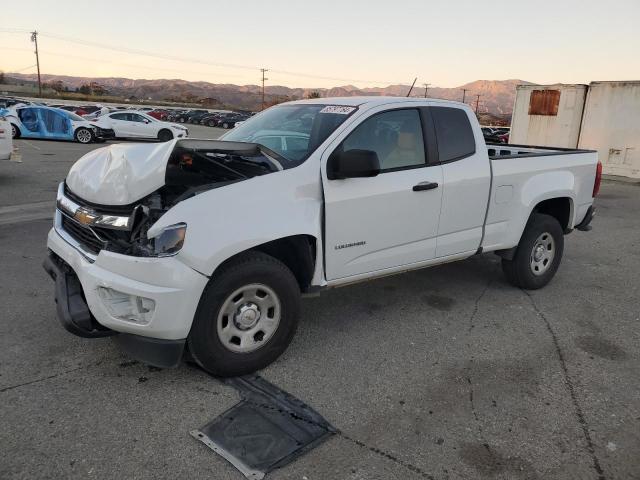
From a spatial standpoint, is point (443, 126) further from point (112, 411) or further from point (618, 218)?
point (618, 218)

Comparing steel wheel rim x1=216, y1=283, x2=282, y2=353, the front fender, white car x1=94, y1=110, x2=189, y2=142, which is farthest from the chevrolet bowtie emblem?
white car x1=94, y1=110, x2=189, y2=142

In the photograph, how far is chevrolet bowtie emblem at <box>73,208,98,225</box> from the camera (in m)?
3.29

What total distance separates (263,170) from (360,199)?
73cm

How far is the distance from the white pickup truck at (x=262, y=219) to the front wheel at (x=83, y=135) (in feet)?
60.8

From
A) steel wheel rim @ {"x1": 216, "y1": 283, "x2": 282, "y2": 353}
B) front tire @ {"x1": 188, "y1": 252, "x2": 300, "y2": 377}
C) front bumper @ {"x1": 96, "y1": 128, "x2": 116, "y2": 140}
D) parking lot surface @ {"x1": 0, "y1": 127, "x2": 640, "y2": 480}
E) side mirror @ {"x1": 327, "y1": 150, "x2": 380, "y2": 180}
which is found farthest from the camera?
front bumper @ {"x1": 96, "y1": 128, "x2": 116, "y2": 140}

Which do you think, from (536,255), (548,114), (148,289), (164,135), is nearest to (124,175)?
(148,289)

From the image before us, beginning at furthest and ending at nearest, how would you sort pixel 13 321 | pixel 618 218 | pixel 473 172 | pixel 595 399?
pixel 618 218
pixel 473 172
pixel 13 321
pixel 595 399

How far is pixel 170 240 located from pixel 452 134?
263 centimetres

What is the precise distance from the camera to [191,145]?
3.43 metres

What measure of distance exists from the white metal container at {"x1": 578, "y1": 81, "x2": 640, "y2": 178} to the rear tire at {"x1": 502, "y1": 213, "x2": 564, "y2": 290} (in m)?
12.2

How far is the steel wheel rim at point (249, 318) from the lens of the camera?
324 centimetres

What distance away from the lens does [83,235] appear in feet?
11.3

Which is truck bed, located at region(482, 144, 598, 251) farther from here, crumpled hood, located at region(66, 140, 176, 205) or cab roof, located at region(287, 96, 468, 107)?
crumpled hood, located at region(66, 140, 176, 205)

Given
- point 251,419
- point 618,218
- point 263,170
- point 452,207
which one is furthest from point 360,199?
point 618,218
